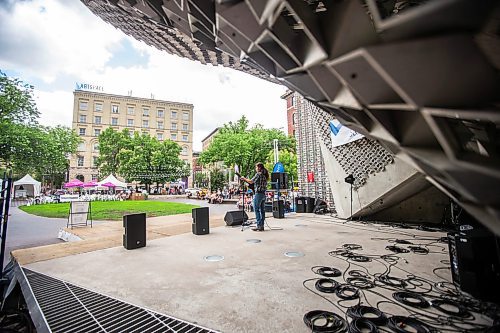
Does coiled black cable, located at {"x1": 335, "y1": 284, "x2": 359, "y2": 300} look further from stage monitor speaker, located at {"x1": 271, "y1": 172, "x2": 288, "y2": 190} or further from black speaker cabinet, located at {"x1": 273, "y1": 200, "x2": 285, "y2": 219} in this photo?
stage monitor speaker, located at {"x1": 271, "y1": 172, "x2": 288, "y2": 190}

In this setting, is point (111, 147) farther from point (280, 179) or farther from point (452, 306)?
point (452, 306)

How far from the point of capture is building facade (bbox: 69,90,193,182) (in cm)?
4625

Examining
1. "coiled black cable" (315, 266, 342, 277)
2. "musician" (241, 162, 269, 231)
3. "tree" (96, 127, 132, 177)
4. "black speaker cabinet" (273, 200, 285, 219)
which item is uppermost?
"tree" (96, 127, 132, 177)

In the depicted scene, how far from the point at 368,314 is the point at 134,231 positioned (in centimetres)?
395

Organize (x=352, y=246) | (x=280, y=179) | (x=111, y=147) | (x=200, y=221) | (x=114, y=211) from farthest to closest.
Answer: (x=111, y=147)
(x=114, y=211)
(x=280, y=179)
(x=200, y=221)
(x=352, y=246)

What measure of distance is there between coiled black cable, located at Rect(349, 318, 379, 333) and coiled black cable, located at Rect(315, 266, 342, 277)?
105 cm

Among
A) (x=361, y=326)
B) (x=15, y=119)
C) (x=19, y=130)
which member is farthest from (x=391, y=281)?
(x=15, y=119)

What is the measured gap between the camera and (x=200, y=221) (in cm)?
547

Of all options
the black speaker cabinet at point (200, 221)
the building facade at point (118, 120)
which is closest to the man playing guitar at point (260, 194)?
the black speaker cabinet at point (200, 221)

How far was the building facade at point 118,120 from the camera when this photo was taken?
152ft

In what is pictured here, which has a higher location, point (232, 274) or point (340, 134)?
point (340, 134)

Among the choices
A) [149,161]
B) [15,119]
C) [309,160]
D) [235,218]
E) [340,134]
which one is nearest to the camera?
[235,218]

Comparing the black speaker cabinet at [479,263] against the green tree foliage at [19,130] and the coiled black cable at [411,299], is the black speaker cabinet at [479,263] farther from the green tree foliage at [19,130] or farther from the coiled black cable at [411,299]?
the green tree foliage at [19,130]

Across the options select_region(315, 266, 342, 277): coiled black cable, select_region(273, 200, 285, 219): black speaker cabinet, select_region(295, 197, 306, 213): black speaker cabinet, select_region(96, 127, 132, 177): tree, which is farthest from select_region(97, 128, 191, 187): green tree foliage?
select_region(315, 266, 342, 277): coiled black cable
